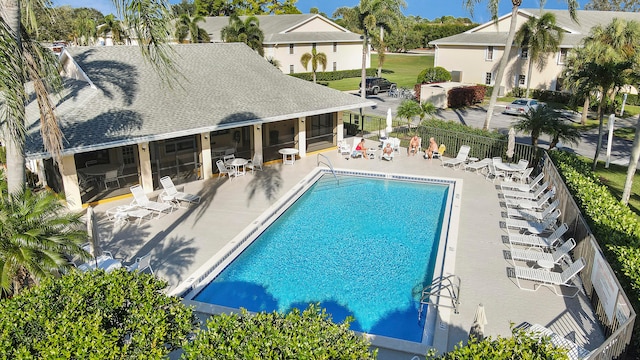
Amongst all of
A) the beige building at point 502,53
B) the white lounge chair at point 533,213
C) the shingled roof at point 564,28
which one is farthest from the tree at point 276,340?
the shingled roof at point 564,28

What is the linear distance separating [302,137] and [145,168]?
7.89 m

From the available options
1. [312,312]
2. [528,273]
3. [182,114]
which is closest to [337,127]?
[182,114]

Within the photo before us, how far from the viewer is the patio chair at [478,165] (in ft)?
68.4

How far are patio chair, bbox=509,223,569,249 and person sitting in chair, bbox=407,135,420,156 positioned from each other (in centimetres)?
1050

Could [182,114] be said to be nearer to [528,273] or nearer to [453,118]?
[528,273]

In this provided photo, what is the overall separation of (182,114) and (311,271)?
9376mm

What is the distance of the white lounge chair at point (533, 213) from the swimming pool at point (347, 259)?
6.68 ft

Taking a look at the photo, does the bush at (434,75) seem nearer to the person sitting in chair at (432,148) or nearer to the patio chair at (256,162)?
the person sitting in chair at (432,148)

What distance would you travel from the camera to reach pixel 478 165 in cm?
2089

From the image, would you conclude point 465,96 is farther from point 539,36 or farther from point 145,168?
point 145,168

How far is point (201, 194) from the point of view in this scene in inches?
722

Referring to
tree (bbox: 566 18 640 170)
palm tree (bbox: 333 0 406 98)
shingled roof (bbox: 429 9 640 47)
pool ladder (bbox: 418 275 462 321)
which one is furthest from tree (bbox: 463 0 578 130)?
shingled roof (bbox: 429 9 640 47)

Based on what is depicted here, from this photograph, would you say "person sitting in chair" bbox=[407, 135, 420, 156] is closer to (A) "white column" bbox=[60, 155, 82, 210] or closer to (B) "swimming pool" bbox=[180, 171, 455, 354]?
(B) "swimming pool" bbox=[180, 171, 455, 354]

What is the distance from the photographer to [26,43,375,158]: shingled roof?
659 inches
